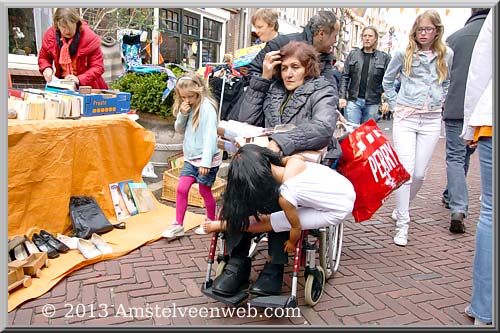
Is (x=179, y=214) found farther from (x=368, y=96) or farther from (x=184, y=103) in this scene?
(x=368, y=96)

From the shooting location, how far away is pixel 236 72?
5.20 meters

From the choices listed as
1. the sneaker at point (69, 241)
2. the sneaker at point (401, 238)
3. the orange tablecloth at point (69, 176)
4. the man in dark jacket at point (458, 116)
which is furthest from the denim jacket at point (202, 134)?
the man in dark jacket at point (458, 116)

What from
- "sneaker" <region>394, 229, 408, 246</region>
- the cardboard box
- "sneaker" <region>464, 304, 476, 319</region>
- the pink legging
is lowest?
"sneaker" <region>464, 304, 476, 319</region>

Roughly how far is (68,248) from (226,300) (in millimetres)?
1501

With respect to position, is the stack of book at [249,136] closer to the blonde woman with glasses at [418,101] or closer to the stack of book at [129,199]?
the blonde woman with glasses at [418,101]

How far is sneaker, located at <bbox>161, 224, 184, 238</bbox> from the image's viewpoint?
11.9ft

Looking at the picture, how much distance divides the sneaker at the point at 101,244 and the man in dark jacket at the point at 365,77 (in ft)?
11.6

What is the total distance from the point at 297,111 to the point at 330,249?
1.02 metres

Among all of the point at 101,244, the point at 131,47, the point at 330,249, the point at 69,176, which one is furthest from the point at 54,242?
the point at 131,47

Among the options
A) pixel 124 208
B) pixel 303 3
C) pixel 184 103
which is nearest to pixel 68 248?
pixel 124 208

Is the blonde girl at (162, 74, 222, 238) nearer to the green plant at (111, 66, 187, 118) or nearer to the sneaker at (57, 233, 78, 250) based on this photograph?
the sneaker at (57, 233, 78, 250)

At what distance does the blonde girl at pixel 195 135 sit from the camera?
3.63 metres

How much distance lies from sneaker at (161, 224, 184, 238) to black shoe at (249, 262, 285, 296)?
126cm

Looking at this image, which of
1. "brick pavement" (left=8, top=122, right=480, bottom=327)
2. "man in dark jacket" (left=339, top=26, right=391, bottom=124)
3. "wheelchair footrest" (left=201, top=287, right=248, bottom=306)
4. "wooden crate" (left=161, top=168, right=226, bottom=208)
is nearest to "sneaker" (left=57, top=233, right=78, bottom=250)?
"brick pavement" (left=8, top=122, right=480, bottom=327)
